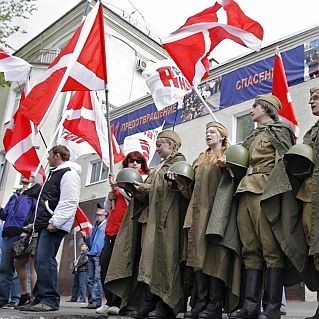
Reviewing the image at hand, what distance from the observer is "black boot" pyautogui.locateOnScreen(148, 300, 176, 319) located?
13.0 feet

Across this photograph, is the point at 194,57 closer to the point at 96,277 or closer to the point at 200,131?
the point at 96,277

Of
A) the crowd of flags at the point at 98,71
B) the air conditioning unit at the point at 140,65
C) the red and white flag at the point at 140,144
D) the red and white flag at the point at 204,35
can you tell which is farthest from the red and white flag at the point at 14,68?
the air conditioning unit at the point at 140,65

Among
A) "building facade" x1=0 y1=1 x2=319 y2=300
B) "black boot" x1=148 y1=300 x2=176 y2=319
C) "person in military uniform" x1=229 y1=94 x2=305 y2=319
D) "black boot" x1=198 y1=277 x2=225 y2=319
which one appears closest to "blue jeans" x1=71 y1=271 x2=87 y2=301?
"building facade" x1=0 y1=1 x2=319 y2=300

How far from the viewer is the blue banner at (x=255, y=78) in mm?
11227

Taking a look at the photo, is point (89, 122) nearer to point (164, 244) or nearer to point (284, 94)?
point (284, 94)

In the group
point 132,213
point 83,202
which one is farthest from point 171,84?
point 83,202

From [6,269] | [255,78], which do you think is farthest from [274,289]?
[255,78]

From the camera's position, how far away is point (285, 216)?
3.62 metres

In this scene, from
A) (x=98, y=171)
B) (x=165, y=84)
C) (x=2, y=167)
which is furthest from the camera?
(x=2, y=167)

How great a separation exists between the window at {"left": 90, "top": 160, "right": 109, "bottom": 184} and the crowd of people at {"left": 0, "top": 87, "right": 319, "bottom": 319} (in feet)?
39.9

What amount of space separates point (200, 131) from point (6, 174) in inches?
409

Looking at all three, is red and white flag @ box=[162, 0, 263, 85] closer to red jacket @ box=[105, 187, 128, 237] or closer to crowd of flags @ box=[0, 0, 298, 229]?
crowd of flags @ box=[0, 0, 298, 229]

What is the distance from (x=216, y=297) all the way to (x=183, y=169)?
3.55 feet

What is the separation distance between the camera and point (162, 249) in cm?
419
